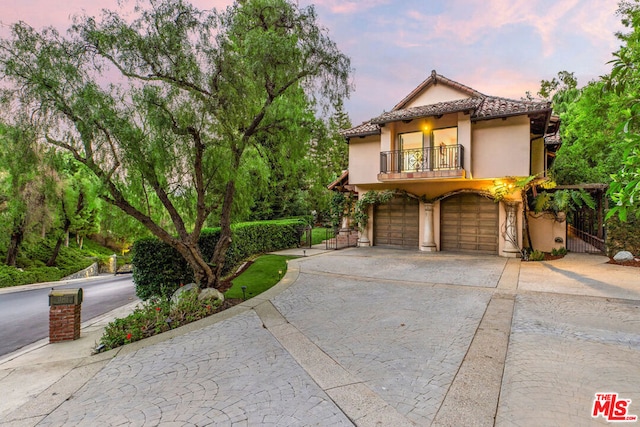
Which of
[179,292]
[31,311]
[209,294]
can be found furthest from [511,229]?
[31,311]

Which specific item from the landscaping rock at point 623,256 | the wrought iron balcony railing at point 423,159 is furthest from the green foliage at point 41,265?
the landscaping rock at point 623,256

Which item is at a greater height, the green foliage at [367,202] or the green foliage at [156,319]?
the green foliage at [367,202]

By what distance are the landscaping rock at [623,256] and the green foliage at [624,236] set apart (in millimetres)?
432

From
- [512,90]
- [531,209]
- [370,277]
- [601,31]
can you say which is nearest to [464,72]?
[601,31]

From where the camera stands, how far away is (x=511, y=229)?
11930mm

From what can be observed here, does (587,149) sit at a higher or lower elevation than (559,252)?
higher

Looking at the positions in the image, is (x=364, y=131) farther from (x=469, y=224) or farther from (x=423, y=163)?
(x=469, y=224)

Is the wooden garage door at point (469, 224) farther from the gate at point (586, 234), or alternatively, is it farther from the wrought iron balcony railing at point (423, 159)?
the gate at point (586, 234)

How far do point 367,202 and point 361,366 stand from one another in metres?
11.5

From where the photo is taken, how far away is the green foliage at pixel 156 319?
518 cm

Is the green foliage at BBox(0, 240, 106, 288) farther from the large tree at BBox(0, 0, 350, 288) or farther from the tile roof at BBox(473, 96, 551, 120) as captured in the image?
the tile roof at BBox(473, 96, 551, 120)

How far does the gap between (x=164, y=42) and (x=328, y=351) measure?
6598 mm

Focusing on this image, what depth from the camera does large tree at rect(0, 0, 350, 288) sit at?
17.3 feet

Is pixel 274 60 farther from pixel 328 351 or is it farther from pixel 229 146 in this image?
pixel 328 351
